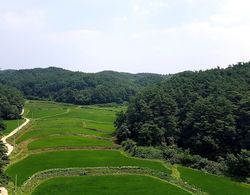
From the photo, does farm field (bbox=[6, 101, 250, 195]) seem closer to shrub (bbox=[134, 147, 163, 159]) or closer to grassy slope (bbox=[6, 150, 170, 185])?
grassy slope (bbox=[6, 150, 170, 185])

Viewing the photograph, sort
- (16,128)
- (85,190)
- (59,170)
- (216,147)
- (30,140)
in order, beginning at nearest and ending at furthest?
(85,190) < (59,170) < (216,147) < (30,140) < (16,128)

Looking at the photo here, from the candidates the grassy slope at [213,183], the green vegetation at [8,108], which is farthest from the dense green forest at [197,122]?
the green vegetation at [8,108]

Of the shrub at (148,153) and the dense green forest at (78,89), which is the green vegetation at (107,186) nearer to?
the shrub at (148,153)

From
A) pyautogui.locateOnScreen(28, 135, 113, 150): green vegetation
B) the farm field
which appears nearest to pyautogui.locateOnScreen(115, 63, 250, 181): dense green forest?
the farm field

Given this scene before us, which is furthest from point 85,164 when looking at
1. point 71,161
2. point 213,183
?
point 213,183

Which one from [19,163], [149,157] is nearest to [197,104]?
[149,157]

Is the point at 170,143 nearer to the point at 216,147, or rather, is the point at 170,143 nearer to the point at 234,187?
the point at 216,147

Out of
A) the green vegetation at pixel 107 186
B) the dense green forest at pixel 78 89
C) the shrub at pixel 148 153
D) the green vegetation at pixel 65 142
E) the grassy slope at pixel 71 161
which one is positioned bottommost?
the green vegetation at pixel 107 186
